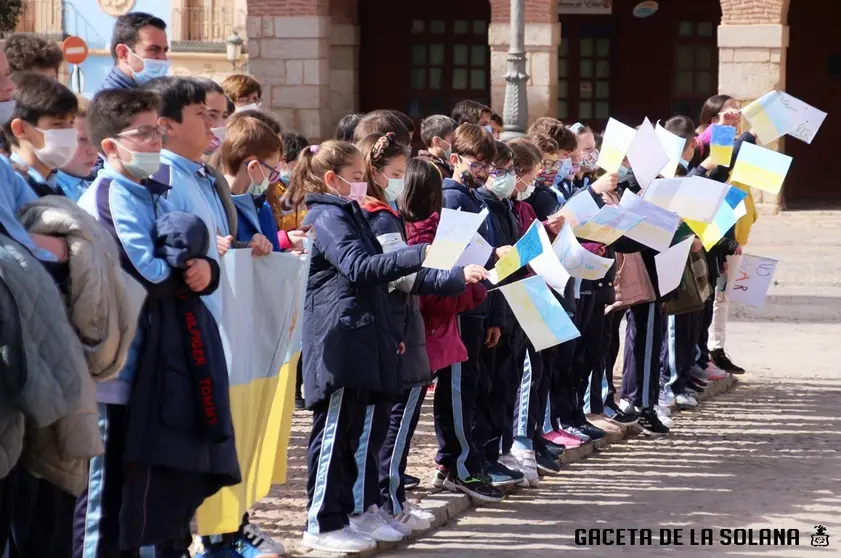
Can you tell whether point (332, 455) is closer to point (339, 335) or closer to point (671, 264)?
point (339, 335)

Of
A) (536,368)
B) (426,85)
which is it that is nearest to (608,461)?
(536,368)

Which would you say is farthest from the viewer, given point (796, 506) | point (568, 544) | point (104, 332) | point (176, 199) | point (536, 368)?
point (536, 368)

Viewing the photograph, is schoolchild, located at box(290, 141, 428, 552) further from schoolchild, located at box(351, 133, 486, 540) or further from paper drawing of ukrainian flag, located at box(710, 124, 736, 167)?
paper drawing of ukrainian flag, located at box(710, 124, 736, 167)

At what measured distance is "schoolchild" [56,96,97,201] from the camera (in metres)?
4.87

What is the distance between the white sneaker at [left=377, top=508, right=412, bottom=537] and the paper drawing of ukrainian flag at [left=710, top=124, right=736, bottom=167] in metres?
3.76

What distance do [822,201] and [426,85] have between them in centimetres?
741

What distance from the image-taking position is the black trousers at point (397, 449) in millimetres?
6464

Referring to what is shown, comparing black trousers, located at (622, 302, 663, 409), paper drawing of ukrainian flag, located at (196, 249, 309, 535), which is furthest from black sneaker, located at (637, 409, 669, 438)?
paper drawing of ukrainian flag, located at (196, 249, 309, 535)

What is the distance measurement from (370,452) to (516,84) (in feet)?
47.2

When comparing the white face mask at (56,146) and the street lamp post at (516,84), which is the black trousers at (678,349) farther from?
the street lamp post at (516,84)

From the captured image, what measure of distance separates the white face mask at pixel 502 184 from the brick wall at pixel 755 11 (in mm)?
16543

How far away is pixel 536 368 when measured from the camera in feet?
25.8

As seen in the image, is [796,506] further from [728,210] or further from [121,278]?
[121,278]

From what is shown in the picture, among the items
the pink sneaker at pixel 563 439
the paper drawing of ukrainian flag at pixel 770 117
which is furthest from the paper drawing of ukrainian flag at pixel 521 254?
the paper drawing of ukrainian flag at pixel 770 117
